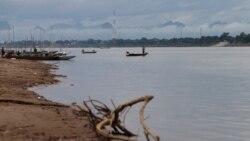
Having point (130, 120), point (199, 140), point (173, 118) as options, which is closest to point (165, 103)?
point (173, 118)

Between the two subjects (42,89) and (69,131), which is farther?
(42,89)

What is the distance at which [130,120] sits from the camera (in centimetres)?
2156

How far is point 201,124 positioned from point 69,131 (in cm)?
774

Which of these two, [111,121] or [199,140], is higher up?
[111,121]

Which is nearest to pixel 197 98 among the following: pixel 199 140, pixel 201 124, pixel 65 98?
pixel 65 98

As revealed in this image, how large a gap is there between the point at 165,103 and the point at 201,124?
8.24m

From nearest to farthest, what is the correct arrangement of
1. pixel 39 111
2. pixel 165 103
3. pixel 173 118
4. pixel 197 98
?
1. pixel 39 111
2. pixel 173 118
3. pixel 165 103
4. pixel 197 98

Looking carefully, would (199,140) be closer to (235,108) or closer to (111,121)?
(111,121)

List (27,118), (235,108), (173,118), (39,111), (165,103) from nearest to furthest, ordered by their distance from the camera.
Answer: (27,118) → (39,111) → (173,118) → (235,108) → (165,103)

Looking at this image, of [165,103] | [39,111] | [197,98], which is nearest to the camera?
[39,111]

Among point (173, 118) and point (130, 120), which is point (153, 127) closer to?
point (130, 120)

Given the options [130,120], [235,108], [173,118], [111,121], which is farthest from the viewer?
[235,108]

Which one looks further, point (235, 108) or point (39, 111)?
point (235, 108)

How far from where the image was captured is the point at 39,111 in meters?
19.3
